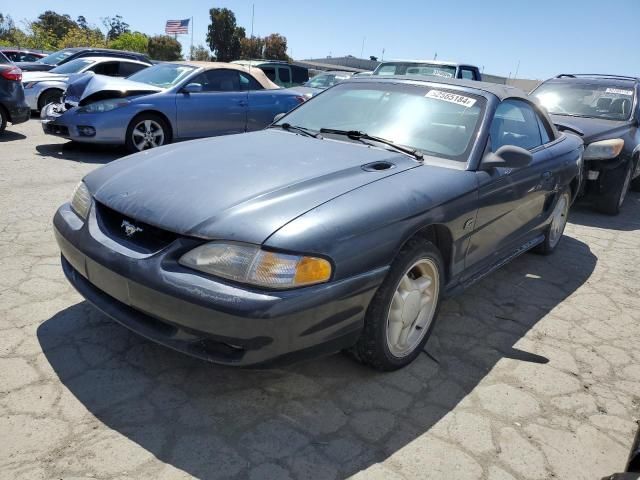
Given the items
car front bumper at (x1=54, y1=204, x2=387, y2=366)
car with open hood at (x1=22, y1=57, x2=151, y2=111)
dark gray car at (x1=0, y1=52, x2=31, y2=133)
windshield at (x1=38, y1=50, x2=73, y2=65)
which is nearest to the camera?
car front bumper at (x1=54, y1=204, x2=387, y2=366)

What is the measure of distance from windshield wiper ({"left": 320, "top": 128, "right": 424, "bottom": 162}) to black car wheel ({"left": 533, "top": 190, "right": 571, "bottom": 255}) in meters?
1.99

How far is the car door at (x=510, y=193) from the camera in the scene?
10.1 ft

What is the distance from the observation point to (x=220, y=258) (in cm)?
207

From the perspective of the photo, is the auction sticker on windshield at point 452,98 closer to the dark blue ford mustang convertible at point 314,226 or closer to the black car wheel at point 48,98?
the dark blue ford mustang convertible at point 314,226

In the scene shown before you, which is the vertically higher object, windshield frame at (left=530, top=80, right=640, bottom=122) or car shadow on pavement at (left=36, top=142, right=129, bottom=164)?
windshield frame at (left=530, top=80, right=640, bottom=122)

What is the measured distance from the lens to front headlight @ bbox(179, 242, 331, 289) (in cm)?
203

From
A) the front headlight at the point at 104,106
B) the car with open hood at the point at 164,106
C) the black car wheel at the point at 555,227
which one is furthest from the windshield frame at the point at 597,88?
the front headlight at the point at 104,106

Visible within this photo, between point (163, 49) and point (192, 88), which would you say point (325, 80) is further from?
point (163, 49)

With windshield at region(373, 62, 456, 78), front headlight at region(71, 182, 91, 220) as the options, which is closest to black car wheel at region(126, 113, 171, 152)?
front headlight at region(71, 182, 91, 220)

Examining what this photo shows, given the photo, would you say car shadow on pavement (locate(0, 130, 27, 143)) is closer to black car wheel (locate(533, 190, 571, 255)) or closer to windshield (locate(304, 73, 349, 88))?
windshield (locate(304, 73, 349, 88))

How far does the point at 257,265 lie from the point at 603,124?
6.02 meters

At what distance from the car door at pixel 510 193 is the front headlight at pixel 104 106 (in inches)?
206

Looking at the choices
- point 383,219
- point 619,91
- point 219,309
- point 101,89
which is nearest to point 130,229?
point 219,309

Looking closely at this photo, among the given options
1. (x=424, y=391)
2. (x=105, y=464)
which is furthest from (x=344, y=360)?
(x=105, y=464)
